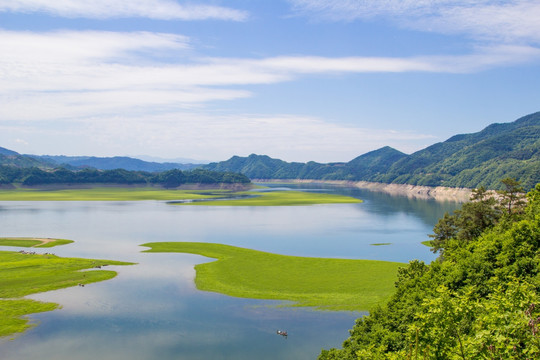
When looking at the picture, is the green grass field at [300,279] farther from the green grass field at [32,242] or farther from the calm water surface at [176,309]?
the green grass field at [32,242]

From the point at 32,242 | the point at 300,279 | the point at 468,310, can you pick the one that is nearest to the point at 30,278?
the point at 32,242

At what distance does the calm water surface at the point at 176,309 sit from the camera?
104 feet

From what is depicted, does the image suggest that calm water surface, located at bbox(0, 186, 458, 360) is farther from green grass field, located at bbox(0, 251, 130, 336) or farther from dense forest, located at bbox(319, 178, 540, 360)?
dense forest, located at bbox(319, 178, 540, 360)

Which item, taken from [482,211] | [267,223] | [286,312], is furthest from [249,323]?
[267,223]

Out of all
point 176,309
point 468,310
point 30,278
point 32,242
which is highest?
point 468,310

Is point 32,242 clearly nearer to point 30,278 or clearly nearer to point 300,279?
point 30,278

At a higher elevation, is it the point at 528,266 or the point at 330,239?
the point at 528,266

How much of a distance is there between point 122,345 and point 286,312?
583 inches

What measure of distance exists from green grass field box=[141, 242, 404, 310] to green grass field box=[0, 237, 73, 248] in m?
26.7

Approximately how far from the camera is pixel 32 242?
73.5m

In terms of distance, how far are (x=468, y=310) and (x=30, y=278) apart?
49.4 metres

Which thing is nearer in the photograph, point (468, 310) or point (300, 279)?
point (468, 310)

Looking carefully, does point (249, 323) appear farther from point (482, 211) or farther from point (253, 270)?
point (482, 211)

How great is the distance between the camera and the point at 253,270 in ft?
182
